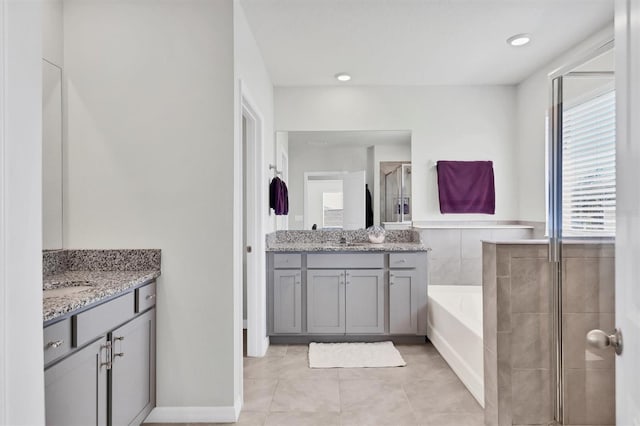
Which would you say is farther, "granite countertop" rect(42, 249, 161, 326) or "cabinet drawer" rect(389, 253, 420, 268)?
"cabinet drawer" rect(389, 253, 420, 268)

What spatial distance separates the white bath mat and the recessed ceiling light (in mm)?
2606

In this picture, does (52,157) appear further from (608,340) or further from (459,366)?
(459,366)

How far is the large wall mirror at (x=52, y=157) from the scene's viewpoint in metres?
2.19

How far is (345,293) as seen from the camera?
3.70 m

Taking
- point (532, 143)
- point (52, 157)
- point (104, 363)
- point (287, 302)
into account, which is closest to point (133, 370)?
point (104, 363)

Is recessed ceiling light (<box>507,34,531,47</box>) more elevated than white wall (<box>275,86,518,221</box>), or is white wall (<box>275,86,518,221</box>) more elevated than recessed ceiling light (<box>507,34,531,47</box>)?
recessed ceiling light (<box>507,34,531,47</box>)

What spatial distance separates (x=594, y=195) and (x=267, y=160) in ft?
9.08

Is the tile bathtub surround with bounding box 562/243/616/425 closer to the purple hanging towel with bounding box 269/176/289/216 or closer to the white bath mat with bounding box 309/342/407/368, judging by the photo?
the white bath mat with bounding box 309/342/407/368

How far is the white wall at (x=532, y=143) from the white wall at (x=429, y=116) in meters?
0.10

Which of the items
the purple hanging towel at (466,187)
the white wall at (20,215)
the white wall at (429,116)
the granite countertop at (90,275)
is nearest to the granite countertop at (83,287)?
the granite countertop at (90,275)

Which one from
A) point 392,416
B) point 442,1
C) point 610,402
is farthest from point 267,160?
point 610,402

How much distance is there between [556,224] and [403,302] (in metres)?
2.22

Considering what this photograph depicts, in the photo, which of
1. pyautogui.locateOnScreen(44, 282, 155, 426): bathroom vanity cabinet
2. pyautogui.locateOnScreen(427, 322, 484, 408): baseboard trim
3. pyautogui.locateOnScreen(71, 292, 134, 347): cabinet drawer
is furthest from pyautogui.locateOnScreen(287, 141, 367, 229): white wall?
Answer: pyautogui.locateOnScreen(71, 292, 134, 347): cabinet drawer

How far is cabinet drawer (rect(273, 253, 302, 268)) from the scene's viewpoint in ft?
12.1
